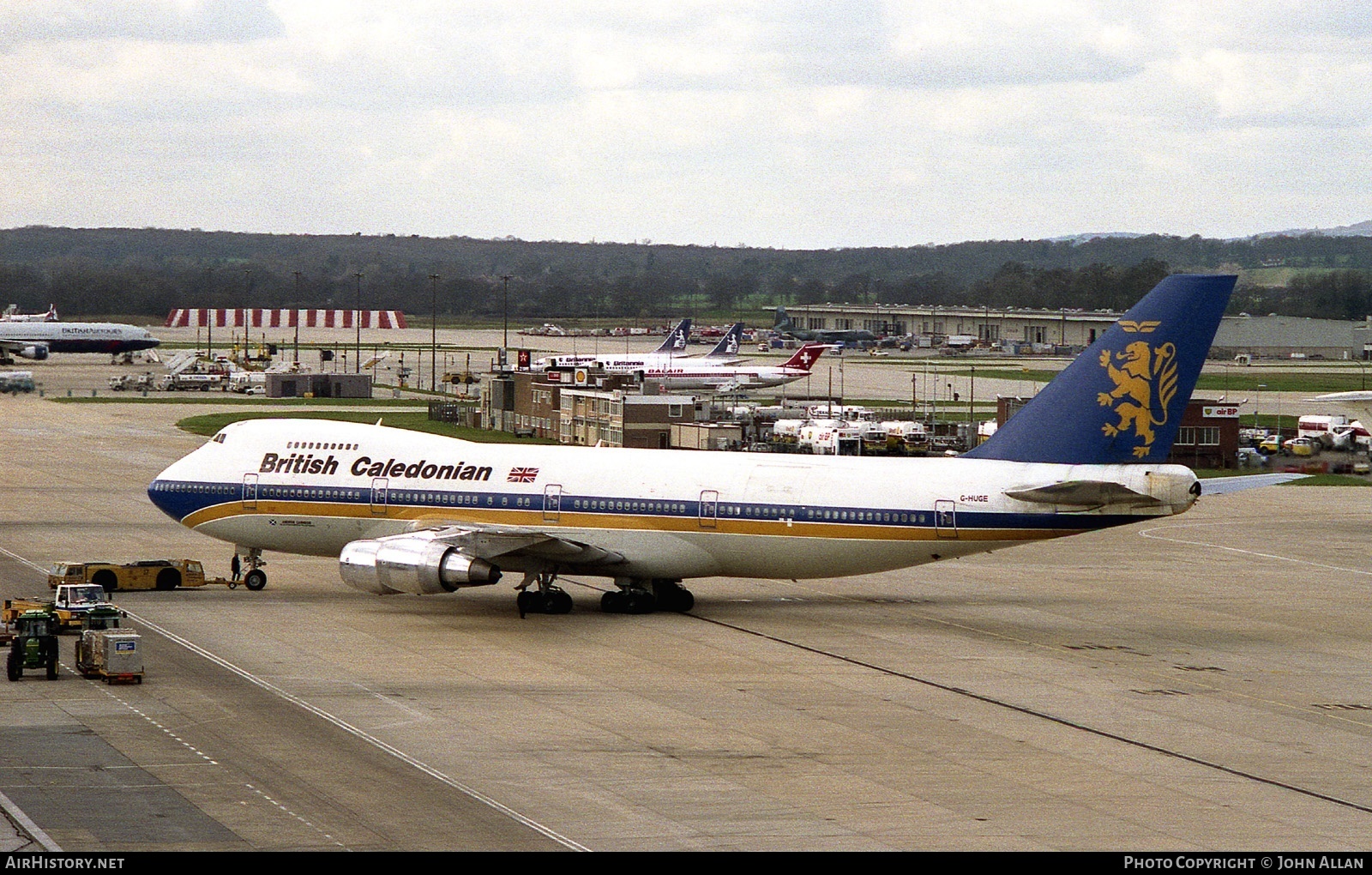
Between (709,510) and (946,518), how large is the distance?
6416 millimetres

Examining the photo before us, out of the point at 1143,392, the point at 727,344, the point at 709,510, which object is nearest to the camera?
the point at 1143,392

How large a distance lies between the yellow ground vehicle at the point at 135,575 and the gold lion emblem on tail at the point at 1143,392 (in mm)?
25647

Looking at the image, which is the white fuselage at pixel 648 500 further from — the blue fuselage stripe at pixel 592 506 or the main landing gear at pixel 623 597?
the main landing gear at pixel 623 597

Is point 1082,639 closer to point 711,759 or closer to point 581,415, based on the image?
point 711,759

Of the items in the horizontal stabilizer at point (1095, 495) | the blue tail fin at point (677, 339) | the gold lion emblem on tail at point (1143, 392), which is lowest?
the horizontal stabilizer at point (1095, 495)

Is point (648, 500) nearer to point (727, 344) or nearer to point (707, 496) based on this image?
point (707, 496)

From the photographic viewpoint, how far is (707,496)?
1852 inches

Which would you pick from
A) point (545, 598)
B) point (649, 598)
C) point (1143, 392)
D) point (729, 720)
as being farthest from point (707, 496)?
point (729, 720)

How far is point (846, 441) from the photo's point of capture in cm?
10150

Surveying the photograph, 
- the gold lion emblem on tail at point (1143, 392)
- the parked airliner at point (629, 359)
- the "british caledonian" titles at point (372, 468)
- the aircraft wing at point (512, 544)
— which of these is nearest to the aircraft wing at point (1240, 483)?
the gold lion emblem on tail at point (1143, 392)

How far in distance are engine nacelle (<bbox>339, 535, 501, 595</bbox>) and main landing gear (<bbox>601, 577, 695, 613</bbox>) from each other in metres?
5.53

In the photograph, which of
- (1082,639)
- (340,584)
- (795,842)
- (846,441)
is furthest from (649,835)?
(846,441)

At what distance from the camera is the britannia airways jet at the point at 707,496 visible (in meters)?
44.7
